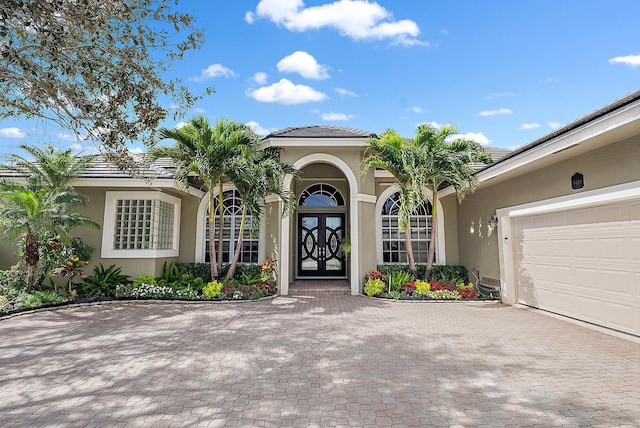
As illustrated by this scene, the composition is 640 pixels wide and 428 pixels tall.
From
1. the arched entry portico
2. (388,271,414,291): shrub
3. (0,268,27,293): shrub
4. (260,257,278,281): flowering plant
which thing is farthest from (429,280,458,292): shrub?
(0,268,27,293): shrub

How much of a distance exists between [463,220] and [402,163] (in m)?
4.17

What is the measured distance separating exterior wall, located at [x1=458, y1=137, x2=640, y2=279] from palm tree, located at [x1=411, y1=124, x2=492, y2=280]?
0.97 meters

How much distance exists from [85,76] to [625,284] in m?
10.6

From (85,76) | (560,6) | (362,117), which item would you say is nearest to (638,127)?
(560,6)

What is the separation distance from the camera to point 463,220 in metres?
12.2

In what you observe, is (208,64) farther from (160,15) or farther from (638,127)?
(638,127)

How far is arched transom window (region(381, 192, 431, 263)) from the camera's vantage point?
499 inches

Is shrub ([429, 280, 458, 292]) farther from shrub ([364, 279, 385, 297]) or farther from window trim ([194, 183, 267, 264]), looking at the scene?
window trim ([194, 183, 267, 264])

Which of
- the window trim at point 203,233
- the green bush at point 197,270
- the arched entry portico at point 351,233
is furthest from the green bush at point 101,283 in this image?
the arched entry portico at point 351,233

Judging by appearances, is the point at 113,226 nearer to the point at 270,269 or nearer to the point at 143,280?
the point at 143,280

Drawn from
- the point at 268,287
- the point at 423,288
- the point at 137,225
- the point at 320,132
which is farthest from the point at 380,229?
the point at 137,225

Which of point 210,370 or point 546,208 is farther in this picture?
point 546,208

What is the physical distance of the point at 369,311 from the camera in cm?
832

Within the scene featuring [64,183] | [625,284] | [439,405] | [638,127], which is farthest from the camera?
[64,183]
